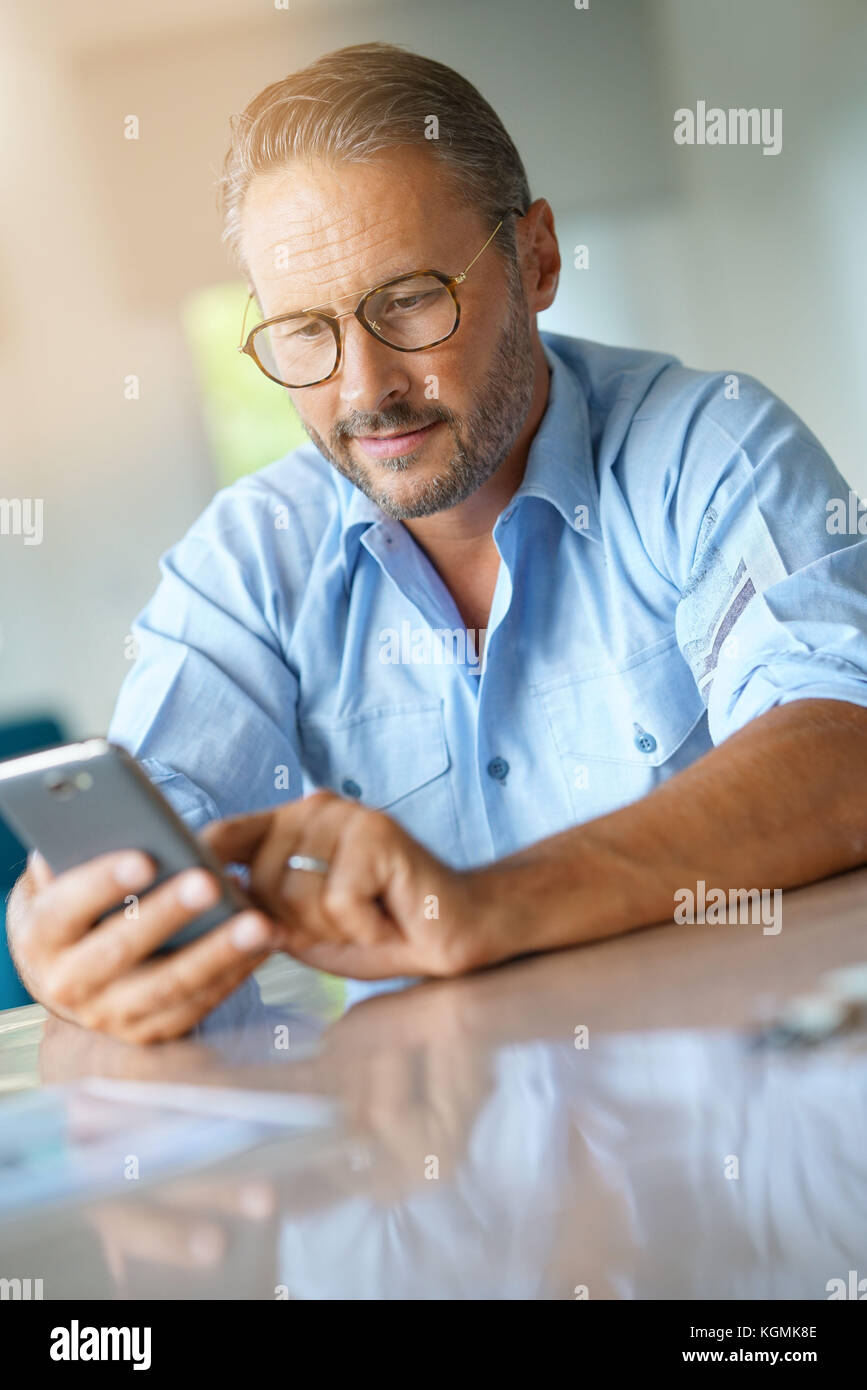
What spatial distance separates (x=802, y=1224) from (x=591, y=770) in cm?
106

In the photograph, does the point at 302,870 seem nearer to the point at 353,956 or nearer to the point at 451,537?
the point at 353,956

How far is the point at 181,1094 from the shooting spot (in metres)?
0.81

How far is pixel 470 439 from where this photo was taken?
1.55 metres

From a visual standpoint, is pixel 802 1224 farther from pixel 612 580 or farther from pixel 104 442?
pixel 104 442

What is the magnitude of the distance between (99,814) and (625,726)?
0.81 metres

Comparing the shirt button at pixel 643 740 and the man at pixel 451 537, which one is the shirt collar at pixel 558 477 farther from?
the shirt button at pixel 643 740

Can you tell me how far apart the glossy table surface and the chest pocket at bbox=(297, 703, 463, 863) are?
65cm

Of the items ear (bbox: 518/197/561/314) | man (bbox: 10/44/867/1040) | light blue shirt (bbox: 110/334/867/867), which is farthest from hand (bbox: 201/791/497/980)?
ear (bbox: 518/197/561/314)

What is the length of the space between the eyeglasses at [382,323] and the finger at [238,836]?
0.68 m

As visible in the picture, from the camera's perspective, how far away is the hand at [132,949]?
0.88 metres

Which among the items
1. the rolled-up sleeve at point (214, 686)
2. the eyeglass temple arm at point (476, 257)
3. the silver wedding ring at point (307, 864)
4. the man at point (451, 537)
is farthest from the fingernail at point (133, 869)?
the eyeglass temple arm at point (476, 257)

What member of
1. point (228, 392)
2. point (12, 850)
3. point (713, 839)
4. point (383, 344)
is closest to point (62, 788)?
point (713, 839)

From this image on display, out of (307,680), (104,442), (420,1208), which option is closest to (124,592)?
(104,442)

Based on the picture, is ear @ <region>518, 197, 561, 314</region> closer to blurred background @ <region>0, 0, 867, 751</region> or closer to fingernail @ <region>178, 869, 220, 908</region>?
fingernail @ <region>178, 869, 220, 908</region>
